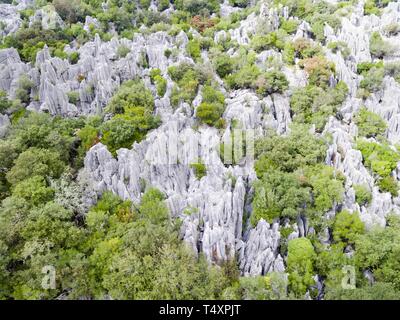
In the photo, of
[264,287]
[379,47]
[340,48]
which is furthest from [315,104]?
[264,287]

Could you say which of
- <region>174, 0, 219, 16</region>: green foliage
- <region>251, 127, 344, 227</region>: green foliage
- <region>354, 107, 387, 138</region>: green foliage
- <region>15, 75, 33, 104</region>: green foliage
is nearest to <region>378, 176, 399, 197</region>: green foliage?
<region>251, 127, 344, 227</region>: green foliage

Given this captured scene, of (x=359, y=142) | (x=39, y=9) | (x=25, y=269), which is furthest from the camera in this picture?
(x=39, y=9)

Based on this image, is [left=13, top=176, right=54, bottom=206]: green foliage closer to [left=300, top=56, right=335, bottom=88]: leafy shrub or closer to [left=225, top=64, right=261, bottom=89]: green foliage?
[left=225, top=64, right=261, bottom=89]: green foliage

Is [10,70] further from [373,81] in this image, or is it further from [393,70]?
[393,70]

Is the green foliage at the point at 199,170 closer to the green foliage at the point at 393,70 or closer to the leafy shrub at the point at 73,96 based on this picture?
the leafy shrub at the point at 73,96

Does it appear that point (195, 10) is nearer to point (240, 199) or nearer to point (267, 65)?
point (267, 65)

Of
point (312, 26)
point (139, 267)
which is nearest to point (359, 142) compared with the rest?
point (312, 26)
